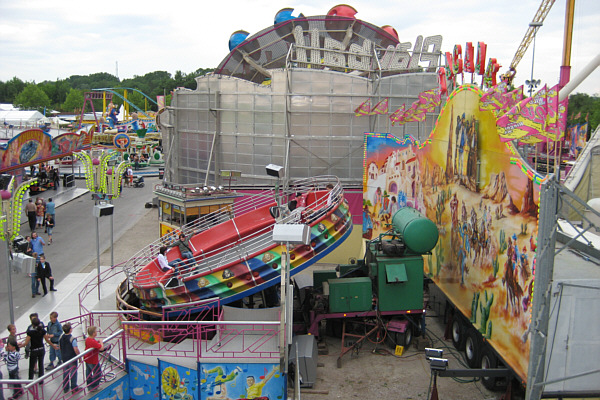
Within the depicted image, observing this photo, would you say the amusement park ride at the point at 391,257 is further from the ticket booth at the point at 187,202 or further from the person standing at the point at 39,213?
the person standing at the point at 39,213

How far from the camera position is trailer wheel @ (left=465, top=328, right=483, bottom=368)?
13.4 meters

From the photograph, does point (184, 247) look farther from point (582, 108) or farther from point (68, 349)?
point (582, 108)

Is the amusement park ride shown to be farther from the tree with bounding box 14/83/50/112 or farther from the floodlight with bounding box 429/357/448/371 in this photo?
the tree with bounding box 14/83/50/112

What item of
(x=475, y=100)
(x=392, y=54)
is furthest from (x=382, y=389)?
(x=392, y=54)

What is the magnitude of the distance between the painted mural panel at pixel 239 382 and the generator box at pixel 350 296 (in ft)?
10.9

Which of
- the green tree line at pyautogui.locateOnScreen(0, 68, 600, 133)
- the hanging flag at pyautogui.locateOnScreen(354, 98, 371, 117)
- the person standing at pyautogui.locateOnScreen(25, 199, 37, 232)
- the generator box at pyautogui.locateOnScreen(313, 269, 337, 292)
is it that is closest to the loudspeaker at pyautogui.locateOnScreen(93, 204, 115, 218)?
the generator box at pyautogui.locateOnScreen(313, 269, 337, 292)

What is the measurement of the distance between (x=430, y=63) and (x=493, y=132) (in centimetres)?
1357

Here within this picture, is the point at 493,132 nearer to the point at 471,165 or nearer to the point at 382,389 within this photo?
the point at 471,165

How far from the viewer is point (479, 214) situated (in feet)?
44.3

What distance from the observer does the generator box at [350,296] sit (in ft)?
49.3

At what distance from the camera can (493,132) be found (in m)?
12.6

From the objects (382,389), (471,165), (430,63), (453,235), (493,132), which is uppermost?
(430,63)

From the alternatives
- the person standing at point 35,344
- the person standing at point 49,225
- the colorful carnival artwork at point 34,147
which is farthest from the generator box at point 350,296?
the colorful carnival artwork at point 34,147

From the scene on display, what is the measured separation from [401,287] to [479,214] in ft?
10.00
